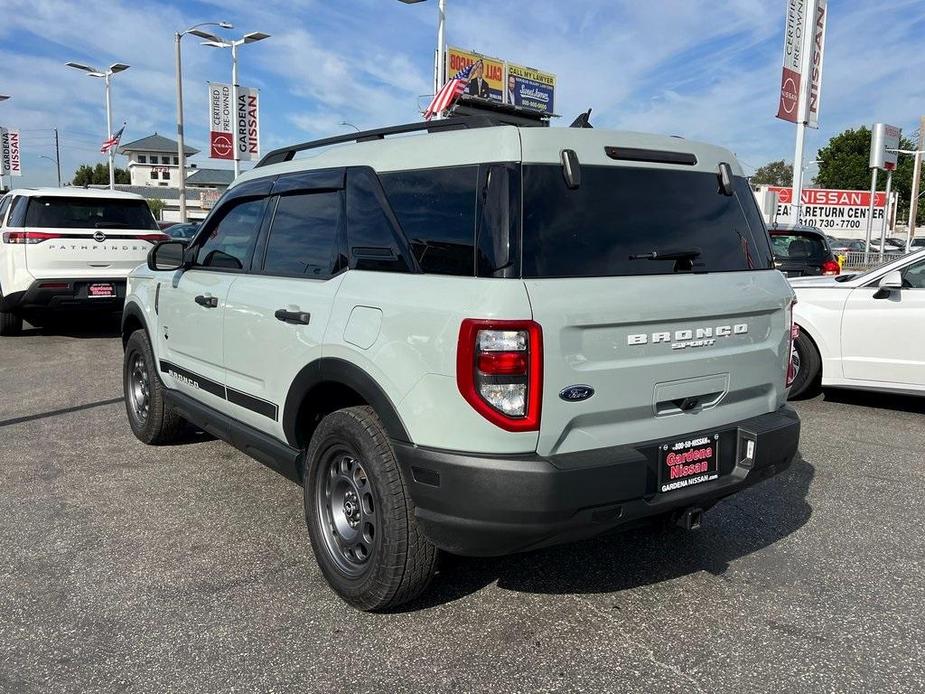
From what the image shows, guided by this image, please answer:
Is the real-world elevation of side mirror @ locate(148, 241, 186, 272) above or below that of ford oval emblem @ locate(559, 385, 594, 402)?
above

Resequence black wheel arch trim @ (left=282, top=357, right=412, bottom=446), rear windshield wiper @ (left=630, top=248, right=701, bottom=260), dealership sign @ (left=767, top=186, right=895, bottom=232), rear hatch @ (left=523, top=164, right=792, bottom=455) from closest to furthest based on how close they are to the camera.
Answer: rear hatch @ (left=523, top=164, right=792, bottom=455), black wheel arch trim @ (left=282, top=357, right=412, bottom=446), rear windshield wiper @ (left=630, top=248, right=701, bottom=260), dealership sign @ (left=767, top=186, right=895, bottom=232)

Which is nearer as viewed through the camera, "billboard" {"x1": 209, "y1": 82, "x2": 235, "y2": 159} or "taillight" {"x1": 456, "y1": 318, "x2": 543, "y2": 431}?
"taillight" {"x1": 456, "y1": 318, "x2": 543, "y2": 431}

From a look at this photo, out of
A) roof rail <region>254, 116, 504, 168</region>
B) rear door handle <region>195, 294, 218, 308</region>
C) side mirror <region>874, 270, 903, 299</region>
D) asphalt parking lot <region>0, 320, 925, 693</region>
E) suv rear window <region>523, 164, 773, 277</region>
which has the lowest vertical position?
asphalt parking lot <region>0, 320, 925, 693</region>

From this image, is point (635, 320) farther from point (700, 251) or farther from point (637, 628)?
point (637, 628)

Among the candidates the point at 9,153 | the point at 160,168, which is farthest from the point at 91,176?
the point at 9,153

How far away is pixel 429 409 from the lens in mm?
2633

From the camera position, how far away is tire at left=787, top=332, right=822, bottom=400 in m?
6.97

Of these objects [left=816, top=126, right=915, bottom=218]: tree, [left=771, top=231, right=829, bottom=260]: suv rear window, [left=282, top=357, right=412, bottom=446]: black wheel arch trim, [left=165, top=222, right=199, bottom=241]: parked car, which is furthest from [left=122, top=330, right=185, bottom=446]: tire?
[left=816, top=126, right=915, bottom=218]: tree

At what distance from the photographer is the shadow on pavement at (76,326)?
11.1m

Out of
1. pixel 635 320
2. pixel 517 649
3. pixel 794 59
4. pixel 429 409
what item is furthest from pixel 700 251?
pixel 794 59

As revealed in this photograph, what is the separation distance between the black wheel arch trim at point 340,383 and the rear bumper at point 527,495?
9 cm

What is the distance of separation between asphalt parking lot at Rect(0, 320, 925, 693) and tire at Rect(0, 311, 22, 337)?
261 inches

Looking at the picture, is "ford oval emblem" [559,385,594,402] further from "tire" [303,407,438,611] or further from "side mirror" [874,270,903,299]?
"side mirror" [874,270,903,299]

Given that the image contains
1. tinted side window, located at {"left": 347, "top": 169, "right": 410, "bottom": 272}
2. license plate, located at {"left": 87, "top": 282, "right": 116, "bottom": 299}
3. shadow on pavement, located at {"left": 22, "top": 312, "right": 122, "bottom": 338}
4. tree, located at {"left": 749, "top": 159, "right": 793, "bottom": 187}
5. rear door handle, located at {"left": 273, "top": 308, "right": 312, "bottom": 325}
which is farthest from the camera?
tree, located at {"left": 749, "top": 159, "right": 793, "bottom": 187}
